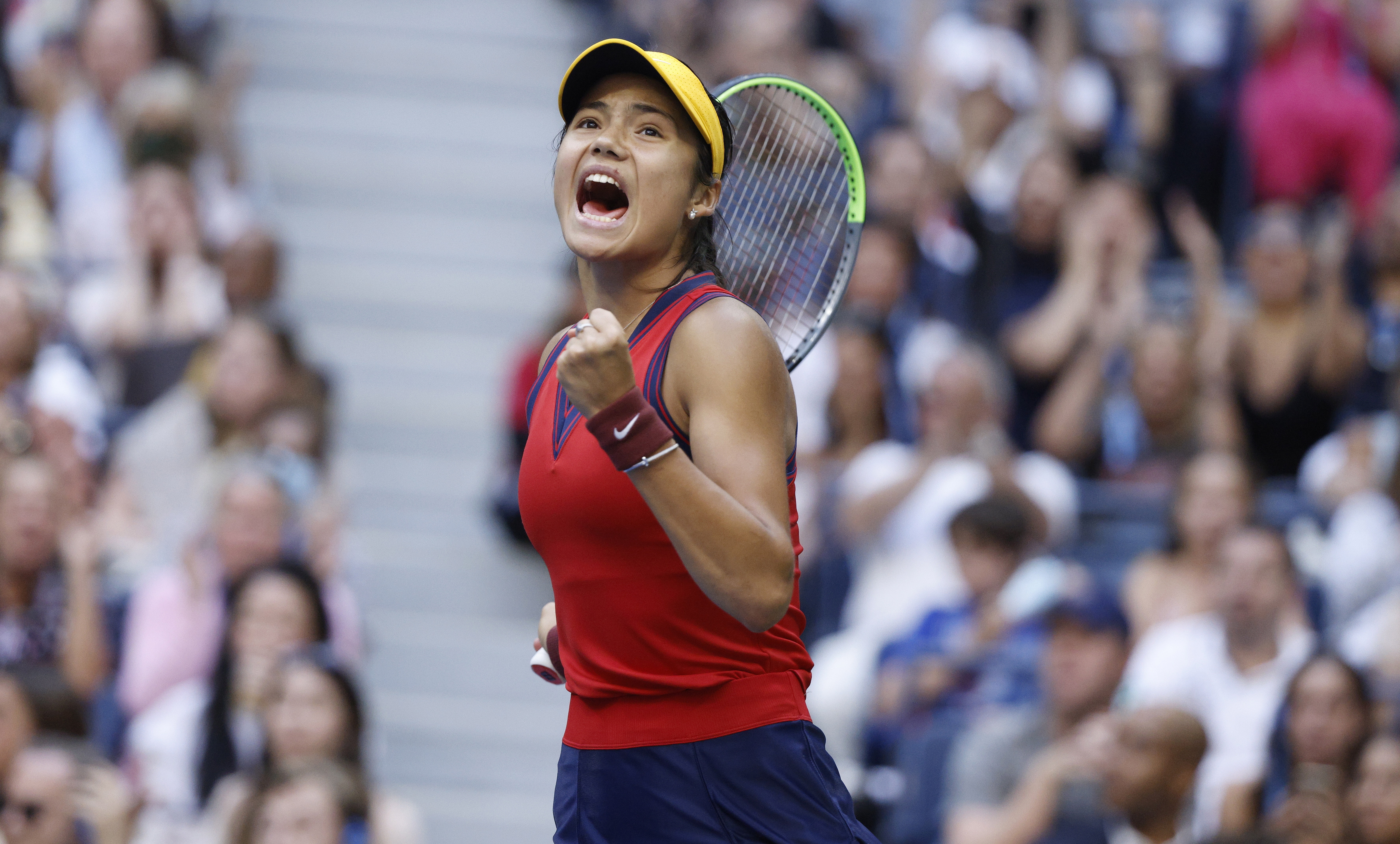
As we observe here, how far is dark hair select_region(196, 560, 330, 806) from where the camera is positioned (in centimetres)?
549

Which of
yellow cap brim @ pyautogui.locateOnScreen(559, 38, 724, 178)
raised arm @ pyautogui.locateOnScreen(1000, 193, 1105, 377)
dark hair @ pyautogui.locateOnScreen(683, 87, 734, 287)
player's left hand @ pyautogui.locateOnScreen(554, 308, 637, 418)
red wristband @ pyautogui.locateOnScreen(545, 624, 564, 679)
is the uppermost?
yellow cap brim @ pyautogui.locateOnScreen(559, 38, 724, 178)

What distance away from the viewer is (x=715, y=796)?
93.5 inches

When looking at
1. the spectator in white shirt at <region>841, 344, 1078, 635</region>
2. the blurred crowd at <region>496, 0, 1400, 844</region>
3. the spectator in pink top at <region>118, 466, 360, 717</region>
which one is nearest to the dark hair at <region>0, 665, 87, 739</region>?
the spectator in pink top at <region>118, 466, 360, 717</region>

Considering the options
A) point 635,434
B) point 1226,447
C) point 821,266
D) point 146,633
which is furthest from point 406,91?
point 635,434

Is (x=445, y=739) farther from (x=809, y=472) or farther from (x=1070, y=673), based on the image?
(x=1070, y=673)

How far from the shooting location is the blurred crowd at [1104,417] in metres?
5.00

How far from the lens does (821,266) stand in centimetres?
295

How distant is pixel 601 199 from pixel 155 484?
4.41 m

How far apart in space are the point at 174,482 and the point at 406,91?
3149 mm

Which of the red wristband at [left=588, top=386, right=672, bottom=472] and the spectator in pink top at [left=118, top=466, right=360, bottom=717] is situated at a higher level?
the red wristband at [left=588, top=386, right=672, bottom=472]

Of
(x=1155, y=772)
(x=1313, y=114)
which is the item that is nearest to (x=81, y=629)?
(x=1155, y=772)

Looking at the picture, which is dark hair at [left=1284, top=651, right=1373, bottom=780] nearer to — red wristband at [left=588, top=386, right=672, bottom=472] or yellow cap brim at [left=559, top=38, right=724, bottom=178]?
yellow cap brim at [left=559, top=38, right=724, bottom=178]

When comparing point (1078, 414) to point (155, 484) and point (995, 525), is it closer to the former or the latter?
point (995, 525)

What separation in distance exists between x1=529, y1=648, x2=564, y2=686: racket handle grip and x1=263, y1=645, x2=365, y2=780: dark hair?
2540 mm
